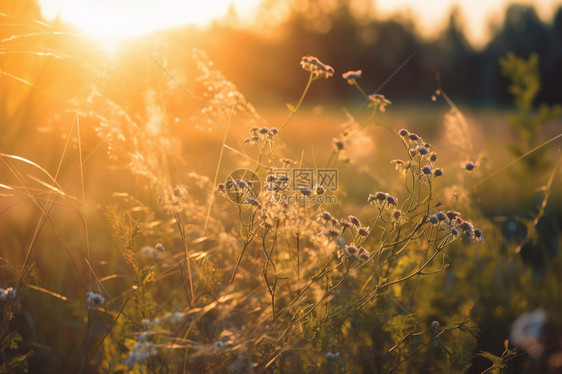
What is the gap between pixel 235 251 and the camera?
2219 mm

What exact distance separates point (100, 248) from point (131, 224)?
2046 mm

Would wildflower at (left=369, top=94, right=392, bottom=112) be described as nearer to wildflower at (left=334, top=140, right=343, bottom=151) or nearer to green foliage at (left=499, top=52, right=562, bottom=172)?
wildflower at (left=334, top=140, right=343, bottom=151)

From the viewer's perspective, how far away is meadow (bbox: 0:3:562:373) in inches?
63.4

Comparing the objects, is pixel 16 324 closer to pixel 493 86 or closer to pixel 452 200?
pixel 452 200

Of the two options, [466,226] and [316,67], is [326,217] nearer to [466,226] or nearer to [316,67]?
[466,226]

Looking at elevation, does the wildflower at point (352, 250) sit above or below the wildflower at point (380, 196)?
below

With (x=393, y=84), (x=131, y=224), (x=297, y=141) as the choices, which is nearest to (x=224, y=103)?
(x=131, y=224)

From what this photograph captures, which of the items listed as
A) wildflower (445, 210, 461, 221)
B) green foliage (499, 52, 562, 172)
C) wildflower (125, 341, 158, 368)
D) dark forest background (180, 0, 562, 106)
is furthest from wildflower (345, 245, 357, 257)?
dark forest background (180, 0, 562, 106)

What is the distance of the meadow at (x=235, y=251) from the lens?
1610 mm

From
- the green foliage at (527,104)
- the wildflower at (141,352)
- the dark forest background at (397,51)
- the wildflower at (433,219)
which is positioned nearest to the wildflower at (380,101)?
the wildflower at (433,219)

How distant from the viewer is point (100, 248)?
3533 millimetres

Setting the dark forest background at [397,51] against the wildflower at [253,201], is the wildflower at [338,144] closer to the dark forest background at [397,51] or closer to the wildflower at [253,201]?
the wildflower at [253,201]

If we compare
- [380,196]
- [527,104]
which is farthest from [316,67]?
[527,104]

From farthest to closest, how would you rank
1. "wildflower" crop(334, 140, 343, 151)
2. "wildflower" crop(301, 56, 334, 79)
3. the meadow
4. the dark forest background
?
the dark forest background < "wildflower" crop(334, 140, 343, 151) < "wildflower" crop(301, 56, 334, 79) < the meadow
